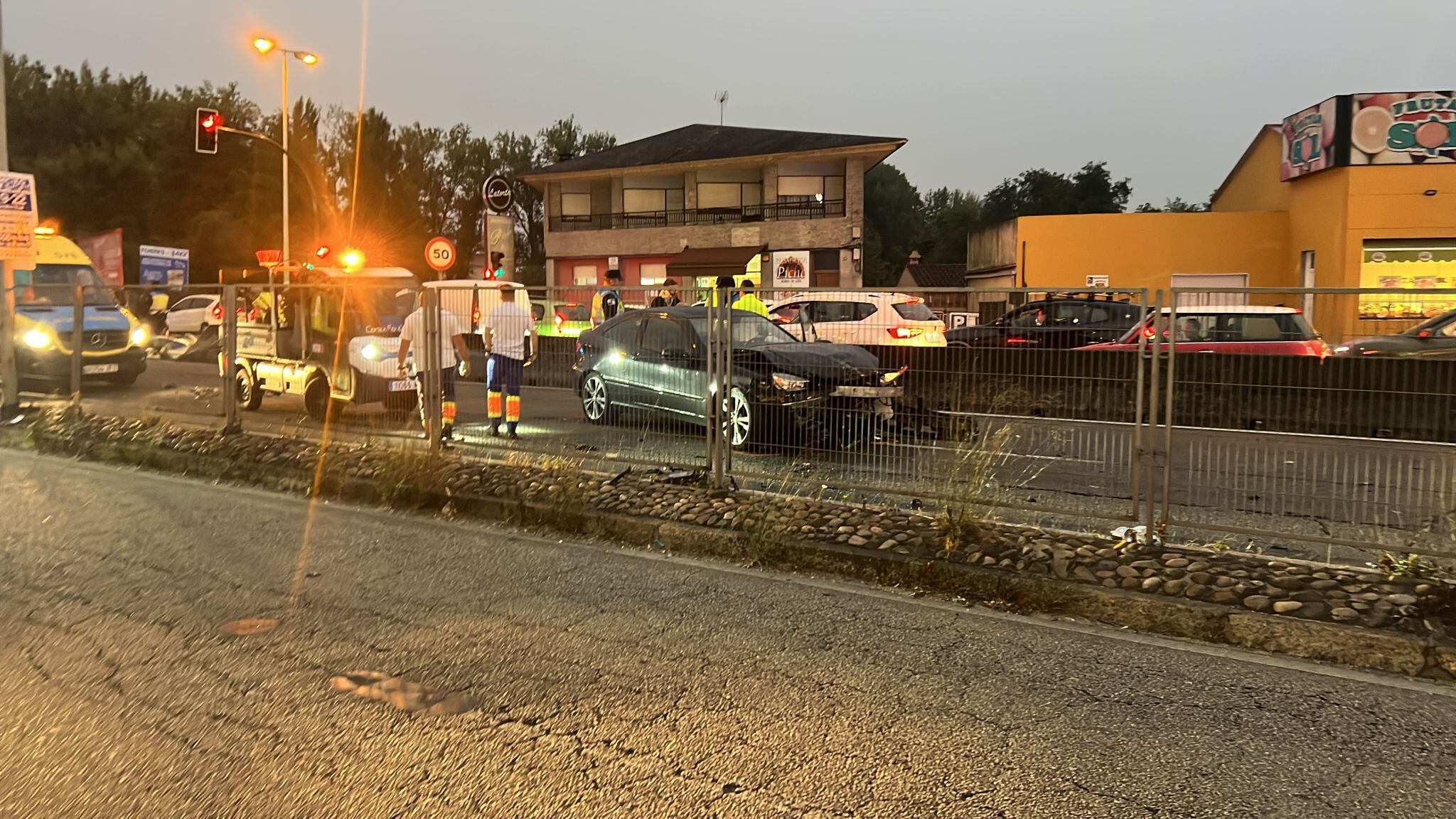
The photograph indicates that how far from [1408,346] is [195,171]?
57477 millimetres

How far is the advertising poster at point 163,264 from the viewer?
121ft

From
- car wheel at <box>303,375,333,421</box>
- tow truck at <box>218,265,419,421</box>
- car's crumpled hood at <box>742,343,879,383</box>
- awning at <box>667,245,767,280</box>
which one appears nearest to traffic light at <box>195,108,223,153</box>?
tow truck at <box>218,265,419,421</box>

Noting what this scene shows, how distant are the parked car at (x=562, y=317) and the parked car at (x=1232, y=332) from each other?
218 inches

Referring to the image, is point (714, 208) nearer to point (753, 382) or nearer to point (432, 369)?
point (432, 369)

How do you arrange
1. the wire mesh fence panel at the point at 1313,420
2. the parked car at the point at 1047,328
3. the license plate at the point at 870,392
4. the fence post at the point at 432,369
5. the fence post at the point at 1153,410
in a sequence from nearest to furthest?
the wire mesh fence panel at the point at 1313,420, the fence post at the point at 1153,410, the parked car at the point at 1047,328, the license plate at the point at 870,392, the fence post at the point at 432,369

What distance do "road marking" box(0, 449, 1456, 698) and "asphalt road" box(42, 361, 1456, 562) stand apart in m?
1.05

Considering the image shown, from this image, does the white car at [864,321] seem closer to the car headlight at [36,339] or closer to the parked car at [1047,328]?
the parked car at [1047,328]

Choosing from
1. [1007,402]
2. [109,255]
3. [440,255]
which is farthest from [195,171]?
[1007,402]

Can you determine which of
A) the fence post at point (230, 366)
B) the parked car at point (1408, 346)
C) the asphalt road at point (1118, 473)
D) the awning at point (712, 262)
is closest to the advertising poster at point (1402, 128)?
the awning at point (712, 262)

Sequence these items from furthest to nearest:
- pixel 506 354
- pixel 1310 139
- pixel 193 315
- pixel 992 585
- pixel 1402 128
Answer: pixel 1310 139, pixel 1402 128, pixel 193 315, pixel 506 354, pixel 992 585

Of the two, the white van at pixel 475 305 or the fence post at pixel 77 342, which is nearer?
the white van at pixel 475 305

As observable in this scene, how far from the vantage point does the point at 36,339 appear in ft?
44.2

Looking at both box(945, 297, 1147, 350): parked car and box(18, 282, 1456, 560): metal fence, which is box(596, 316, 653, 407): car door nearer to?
box(18, 282, 1456, 560): metal fence

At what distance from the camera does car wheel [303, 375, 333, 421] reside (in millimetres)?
11977
